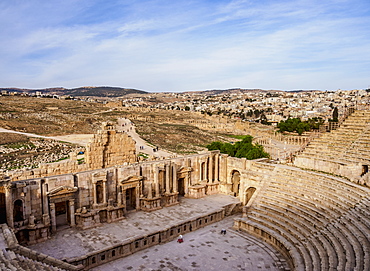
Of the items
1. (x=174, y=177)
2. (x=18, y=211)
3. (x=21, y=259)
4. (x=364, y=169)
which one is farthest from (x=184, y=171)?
(x=21, y=259)

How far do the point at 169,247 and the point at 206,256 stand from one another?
7.40ft

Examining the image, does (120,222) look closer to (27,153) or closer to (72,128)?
(27,153)

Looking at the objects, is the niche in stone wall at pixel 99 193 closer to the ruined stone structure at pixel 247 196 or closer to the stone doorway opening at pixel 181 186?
the ruined stone structure at pixel 247 196

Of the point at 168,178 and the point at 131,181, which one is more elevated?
the point at 131,181

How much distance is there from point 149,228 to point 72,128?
58.0 meters

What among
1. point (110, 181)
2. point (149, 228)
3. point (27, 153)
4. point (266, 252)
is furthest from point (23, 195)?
point (27, 153)

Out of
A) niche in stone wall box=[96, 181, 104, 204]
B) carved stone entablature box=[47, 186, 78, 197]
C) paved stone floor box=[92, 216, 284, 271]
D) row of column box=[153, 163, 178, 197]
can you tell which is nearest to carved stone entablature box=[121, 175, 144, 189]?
row of column box=[153, 163, 178, 197]

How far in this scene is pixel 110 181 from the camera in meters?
19.2

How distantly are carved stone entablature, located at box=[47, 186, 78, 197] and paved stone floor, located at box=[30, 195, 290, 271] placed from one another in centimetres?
218

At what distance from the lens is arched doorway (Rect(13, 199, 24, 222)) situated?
15991mm

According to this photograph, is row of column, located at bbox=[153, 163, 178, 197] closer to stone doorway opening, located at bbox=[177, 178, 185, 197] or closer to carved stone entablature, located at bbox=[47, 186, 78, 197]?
stone doorway opening, located at bbox=[177, 178, 185, 197]

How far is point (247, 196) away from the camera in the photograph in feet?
77.2

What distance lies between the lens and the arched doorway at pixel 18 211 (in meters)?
16.0

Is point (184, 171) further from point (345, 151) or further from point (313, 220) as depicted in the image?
point (345, 151)
